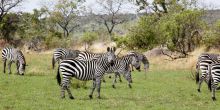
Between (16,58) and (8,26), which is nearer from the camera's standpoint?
(16,58)

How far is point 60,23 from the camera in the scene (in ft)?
255

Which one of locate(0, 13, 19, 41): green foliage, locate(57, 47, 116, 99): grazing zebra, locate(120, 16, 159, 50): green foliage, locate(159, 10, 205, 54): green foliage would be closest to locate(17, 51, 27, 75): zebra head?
locate(57, 47, 116, 99): grazing zebra

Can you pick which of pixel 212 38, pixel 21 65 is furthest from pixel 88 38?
pixel 21 65

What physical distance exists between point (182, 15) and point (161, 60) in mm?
4624

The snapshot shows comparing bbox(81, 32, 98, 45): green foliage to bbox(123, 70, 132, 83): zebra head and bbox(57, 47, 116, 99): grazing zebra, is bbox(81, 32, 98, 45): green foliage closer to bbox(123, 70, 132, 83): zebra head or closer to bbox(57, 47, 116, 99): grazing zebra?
bbox(123, 70, 132, 83): zebra head

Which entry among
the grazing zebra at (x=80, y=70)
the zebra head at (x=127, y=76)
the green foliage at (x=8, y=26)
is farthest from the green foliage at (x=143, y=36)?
the grazing zebra at (x=80, y=70)

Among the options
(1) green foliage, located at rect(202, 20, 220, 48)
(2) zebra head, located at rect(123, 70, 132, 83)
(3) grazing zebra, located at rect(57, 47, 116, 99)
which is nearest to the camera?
(3) grazing zebra, located at rect(57, 47, 116, 99)

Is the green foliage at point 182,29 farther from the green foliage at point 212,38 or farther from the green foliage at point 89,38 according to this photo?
the green foliage at point 89,38

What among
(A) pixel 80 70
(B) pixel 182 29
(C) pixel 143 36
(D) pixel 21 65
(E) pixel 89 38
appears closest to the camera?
(A) pixel 80 70

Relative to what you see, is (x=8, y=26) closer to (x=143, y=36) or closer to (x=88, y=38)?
(x=88, y=38)

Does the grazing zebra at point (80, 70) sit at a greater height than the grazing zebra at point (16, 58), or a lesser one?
lesser

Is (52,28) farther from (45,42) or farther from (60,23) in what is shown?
(45,42)

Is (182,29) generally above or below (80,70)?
above

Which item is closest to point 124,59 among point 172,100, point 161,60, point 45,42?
point 172,100
